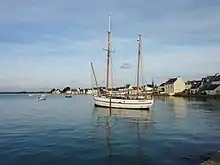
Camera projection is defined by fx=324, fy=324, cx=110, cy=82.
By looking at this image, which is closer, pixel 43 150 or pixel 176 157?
pixel 176 157

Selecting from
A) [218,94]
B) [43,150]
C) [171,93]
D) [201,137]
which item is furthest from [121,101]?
[171,93]

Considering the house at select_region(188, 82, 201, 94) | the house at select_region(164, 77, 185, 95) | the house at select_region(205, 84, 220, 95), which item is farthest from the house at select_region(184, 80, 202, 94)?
the house at select_region(205, 84, 220, 95)

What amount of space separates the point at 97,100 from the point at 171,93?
120645 millimetres

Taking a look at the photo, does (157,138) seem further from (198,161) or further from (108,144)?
(198,161)

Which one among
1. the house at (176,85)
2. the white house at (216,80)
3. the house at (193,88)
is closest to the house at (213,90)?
the white house at (216,80)

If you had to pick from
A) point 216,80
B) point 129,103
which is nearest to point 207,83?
point 216,80

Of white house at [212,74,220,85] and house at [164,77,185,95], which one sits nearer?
white house at [212,74,220,85]

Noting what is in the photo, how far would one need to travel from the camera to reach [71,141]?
24969 millimetres

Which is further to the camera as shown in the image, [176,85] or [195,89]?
[176,85]

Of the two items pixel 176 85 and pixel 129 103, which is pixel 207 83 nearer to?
pixel 176 85

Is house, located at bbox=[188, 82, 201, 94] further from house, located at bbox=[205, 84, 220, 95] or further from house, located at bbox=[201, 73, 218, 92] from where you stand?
house, located at bbox=[205, 84, 220, 95]

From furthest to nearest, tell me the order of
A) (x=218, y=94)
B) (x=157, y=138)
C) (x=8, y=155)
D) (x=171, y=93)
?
(x=171, y=93) < (x=218, y=94) < (x=157, y=138) < (x=8, y=155)

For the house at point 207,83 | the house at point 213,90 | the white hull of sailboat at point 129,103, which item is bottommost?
the white hull of sailboat at point 129,103

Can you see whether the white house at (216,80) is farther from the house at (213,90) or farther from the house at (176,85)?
the house at (176,85)
